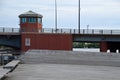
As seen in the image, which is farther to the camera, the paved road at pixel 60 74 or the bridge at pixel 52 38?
the bridge at pixel 52 38

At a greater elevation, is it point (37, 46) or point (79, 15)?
point (79, 15)

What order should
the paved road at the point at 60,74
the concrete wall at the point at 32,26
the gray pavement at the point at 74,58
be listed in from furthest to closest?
the concrete wall at the point at 32,26, the gray pavement at the point at 74,58, the paved road at the point at 60,74

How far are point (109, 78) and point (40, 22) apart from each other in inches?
2909

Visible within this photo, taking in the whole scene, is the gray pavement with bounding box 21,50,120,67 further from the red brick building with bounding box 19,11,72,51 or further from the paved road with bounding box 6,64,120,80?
the red brick building with bounding box 19,11,72,51

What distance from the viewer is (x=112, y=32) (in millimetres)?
82875

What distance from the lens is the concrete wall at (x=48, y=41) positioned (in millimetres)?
81312

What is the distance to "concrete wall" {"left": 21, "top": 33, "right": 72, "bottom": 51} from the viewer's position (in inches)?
3201

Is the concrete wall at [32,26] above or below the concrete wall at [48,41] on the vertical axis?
above

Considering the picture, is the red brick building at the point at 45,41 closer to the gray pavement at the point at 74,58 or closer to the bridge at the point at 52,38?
the bridge at the point at 52,38

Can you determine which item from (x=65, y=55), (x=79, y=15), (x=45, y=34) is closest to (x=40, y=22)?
(x=79, y=15)

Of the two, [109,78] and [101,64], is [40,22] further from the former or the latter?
[109,78]

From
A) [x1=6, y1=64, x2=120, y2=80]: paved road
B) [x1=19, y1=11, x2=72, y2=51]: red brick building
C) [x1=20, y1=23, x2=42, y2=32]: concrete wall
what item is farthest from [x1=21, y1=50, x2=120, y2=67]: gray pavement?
[x1=20, y1=23, x2=42, y2=32]: concrete wall

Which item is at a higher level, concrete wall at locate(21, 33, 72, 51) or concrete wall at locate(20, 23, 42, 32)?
concrete wall at locate(20, 23, 42, 32)

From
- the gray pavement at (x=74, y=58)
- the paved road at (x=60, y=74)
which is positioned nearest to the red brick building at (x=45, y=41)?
the gray pavement at (x=74, y=58)
